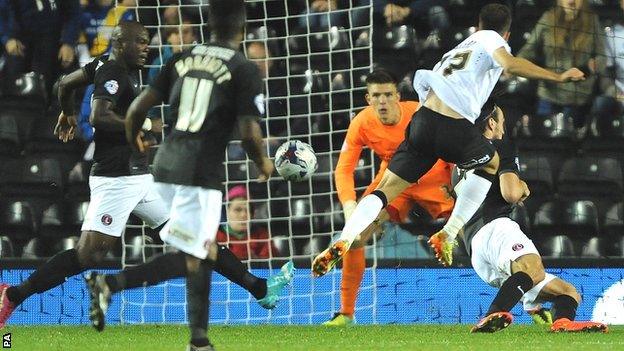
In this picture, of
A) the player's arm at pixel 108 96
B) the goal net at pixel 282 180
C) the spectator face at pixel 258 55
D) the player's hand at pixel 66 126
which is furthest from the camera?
the spectator face at pixel 258 55

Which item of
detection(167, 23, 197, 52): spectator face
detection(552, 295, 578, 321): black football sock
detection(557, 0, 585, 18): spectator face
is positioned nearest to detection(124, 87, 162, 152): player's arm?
detection(552, 295, 578, 321): black football sock

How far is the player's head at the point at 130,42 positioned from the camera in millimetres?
8375

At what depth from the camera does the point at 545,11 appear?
12.5 meters

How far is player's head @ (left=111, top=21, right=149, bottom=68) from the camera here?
8.38 m

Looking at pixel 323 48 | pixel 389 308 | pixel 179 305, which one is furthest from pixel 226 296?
pixel 323 48

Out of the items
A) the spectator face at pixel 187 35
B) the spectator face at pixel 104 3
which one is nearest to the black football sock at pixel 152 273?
the spectator face at pixel 187 35

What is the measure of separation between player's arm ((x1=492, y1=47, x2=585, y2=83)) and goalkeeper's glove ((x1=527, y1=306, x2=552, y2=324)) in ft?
8.13

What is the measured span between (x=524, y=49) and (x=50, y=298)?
5.07m

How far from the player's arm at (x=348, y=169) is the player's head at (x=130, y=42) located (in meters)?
1.79

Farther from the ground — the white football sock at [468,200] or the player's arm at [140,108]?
the player's arm at [140,108]

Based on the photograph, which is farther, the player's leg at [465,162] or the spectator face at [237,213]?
the spectator face at [237,213]

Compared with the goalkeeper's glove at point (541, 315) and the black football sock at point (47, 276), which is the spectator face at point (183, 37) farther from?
the goalkeeper's glove at point (541, 315)

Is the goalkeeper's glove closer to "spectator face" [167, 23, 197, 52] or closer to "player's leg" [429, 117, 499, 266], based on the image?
"player's leg" [429, 117, 499, 266]

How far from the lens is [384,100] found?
9258 millimetres
